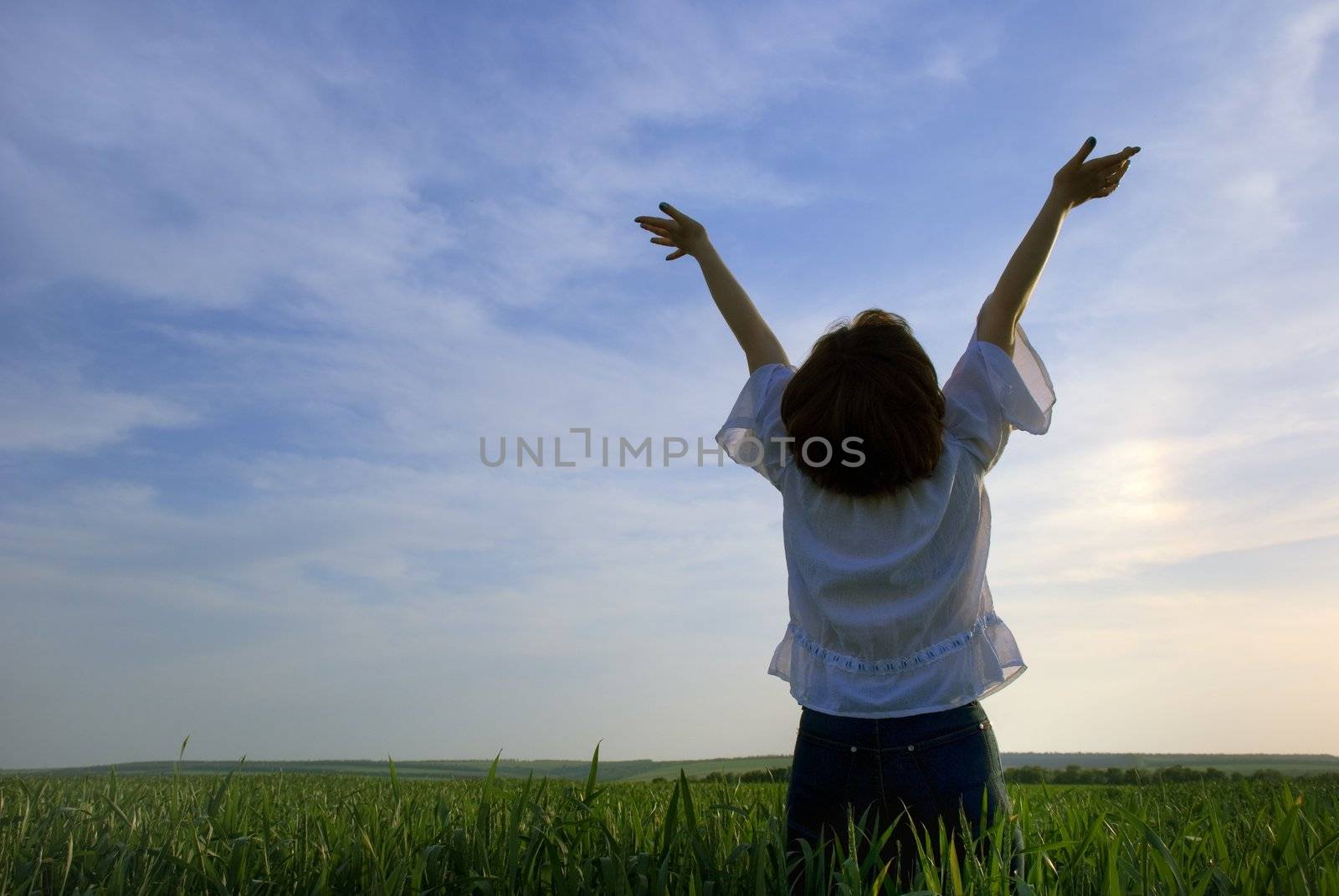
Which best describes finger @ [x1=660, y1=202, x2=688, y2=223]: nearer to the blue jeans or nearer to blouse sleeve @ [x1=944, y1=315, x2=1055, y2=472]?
blouse sleeve @ [x1=944, y1=315, x2=1055, y2=472]

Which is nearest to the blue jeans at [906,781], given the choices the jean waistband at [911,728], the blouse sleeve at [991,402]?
the jean waistband at [911,728]

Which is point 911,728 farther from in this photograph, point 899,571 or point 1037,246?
point 1037,246

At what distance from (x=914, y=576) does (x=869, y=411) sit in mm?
442

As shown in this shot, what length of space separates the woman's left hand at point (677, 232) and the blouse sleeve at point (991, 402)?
1.12m

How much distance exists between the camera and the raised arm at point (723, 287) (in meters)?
3.09

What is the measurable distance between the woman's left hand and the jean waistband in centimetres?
176

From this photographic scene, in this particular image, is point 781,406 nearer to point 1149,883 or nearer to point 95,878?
point 1149,883

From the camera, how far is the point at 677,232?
3463 millimetres

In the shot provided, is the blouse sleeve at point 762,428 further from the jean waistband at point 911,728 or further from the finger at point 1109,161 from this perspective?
the finger at point 1109,161

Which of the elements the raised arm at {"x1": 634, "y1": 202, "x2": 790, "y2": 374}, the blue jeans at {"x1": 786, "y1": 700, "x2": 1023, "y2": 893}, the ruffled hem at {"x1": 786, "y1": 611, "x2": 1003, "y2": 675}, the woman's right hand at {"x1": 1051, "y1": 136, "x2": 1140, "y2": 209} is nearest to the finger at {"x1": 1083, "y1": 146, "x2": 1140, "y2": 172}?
the woman's right hand at {"x1": 1051, "y1": 136, "x2": 1140, "y2": 209}

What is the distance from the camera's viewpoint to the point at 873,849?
7.20 ft

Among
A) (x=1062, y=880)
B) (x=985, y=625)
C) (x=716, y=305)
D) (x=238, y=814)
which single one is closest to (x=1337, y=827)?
(x=1062, y=880)

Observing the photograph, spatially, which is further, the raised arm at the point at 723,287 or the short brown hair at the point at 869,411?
the raised arm at the point at 723,287

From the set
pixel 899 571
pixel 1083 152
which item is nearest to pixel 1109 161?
pixel 1083 152
